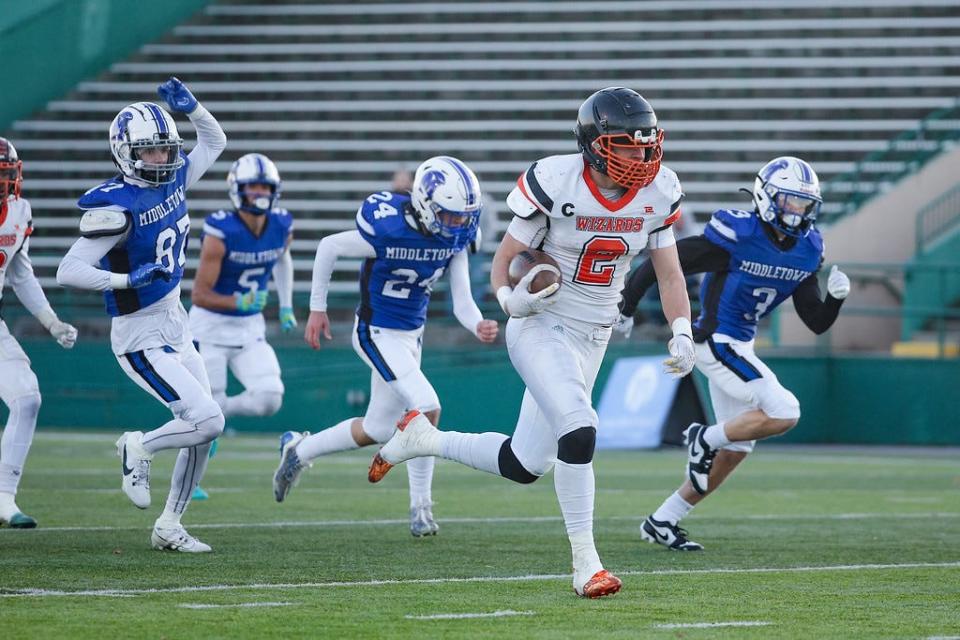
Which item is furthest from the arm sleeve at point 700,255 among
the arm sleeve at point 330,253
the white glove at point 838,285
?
the arm sleeve at point 330,253

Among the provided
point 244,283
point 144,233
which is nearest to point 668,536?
point 144,233

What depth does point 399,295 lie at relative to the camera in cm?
757

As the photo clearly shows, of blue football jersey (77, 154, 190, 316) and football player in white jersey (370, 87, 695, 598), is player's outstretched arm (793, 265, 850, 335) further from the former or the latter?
blue football jersey (77, 154, 190, 316)

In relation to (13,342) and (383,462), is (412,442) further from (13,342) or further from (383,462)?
(13,342)

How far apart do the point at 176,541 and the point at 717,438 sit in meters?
2.54

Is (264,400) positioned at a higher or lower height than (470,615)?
lower

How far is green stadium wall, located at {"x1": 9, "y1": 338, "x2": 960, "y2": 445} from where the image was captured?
15.1m

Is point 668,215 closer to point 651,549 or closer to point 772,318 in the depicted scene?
point 651,549

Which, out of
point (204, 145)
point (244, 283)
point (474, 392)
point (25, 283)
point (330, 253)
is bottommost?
point (474, 392)

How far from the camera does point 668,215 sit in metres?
5.61

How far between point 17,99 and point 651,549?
1504 cm

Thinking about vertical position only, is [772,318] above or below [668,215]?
below

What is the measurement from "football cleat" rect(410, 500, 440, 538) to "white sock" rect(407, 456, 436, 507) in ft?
0.09

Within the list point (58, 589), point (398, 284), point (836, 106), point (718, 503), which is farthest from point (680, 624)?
point (836, 106)
